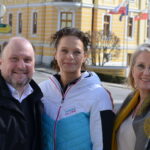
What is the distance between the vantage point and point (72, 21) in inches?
1293

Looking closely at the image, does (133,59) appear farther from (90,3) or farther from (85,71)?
(90,3)

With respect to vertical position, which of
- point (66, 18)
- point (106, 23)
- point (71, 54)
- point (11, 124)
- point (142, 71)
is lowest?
point (11, 124)

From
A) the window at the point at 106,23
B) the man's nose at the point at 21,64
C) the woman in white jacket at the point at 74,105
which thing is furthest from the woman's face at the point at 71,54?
the window at the point at 106,23

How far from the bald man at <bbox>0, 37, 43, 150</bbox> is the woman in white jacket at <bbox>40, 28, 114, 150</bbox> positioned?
0.19m

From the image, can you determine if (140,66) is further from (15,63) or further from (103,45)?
(103,45)

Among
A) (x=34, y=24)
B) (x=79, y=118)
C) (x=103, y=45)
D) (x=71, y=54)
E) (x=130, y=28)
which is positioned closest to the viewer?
(x=79, y=118)

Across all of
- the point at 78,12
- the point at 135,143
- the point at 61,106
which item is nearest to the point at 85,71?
the point at 61,106

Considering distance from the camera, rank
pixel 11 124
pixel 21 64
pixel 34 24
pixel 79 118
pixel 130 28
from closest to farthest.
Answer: pixel 11 124 → pixel 21 64 → pixel 79 118 → pixel 34 24 → pixel 130 28

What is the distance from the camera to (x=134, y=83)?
3.61 m

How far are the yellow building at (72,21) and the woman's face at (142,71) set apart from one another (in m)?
27.4

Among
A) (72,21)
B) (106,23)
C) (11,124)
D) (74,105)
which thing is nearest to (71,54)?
(74,105)

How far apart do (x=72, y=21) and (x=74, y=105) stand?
2983 cm

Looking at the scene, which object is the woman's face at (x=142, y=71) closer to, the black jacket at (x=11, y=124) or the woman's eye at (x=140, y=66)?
the woman's eye at (x=140, y=66)

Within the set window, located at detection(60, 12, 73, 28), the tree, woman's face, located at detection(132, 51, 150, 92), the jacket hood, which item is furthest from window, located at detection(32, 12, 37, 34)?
the jacket hood
